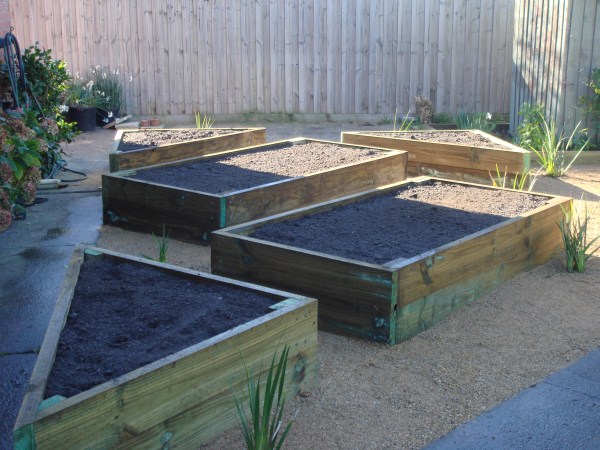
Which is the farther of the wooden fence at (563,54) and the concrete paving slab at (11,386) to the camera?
the wooden fence at (563,54)

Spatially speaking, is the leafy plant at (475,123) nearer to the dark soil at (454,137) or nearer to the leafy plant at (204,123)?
the dark soil at (454,137)

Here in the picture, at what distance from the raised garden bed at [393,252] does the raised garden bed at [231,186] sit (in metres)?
0.67

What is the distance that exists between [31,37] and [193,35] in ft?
8.46

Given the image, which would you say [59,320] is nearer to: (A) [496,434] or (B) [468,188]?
(A) [496,434]

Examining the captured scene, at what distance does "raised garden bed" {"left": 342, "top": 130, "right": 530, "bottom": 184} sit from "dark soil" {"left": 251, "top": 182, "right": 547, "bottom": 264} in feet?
4.04

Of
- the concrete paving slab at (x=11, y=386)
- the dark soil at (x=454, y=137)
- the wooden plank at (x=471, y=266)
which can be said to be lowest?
the concrete paving slab at (x=11, y=386)

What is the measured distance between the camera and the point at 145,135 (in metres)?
8.88

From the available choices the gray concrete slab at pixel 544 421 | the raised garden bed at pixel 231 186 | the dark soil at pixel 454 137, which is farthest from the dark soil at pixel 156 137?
the gray concrete slab at pixel 544 421

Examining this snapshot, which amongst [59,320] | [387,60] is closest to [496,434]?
[59,320]

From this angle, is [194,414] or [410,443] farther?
[410,443]

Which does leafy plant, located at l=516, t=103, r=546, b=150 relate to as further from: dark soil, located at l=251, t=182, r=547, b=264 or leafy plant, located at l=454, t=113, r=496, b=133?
dark soil, located at l=251, t=182, r=547, b=264

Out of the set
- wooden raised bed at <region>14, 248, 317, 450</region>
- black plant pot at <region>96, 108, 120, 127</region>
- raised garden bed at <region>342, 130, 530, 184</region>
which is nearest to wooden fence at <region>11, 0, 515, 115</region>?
black plant pot at <region>96, 108, 120, 127</region>

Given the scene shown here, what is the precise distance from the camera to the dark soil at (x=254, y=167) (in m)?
6.51

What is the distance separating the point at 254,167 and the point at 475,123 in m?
4.64
